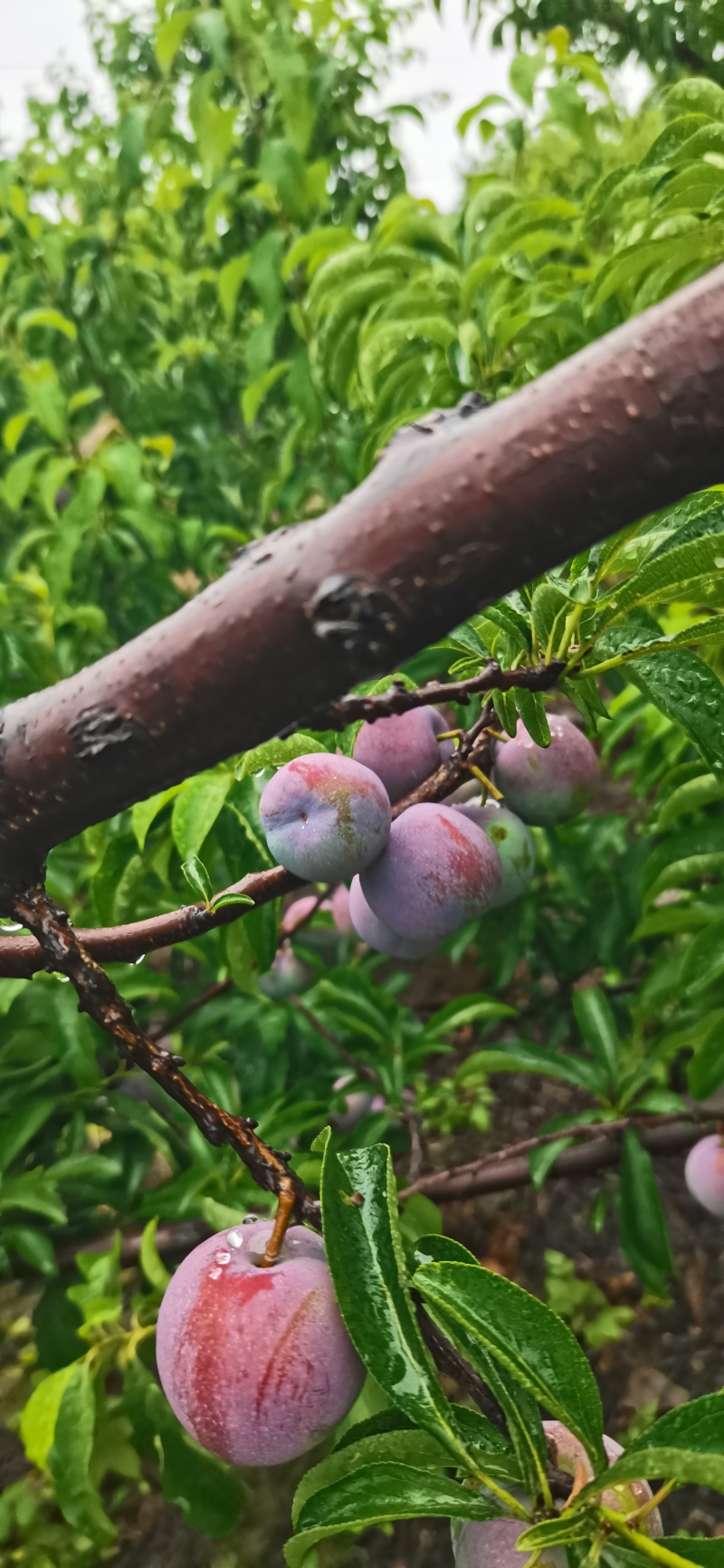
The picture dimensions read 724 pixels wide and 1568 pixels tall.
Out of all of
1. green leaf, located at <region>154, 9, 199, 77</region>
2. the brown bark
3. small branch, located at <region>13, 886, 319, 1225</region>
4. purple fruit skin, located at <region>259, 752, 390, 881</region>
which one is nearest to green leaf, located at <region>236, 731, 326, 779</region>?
purple fruit skin, located at <region>259, 752, 390, 881</region>

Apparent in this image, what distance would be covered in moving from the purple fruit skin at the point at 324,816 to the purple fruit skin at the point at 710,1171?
65cm

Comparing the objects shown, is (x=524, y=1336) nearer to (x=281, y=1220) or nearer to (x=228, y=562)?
(x=281, y=1220)

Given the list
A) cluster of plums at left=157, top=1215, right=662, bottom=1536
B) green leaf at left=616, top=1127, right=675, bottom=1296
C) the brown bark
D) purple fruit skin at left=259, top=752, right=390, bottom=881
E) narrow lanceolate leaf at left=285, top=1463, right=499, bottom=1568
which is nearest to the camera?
the brown bark

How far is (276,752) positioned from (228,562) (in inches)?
6.9

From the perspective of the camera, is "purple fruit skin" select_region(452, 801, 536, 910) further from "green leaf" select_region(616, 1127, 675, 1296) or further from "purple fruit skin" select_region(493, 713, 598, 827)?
"green leaf" select_region(616, 1127, 675, 1296)

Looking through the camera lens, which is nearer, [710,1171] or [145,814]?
[145,814]

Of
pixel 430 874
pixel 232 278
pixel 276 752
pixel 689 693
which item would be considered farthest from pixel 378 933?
pixel 232 278

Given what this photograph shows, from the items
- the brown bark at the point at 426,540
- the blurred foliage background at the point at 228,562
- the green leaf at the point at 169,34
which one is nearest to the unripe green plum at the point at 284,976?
the blurred foliage background at the point at 228,562

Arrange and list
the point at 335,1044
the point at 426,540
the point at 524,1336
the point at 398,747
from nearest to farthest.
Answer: the point at 426,540
the point at 524,1336
the point at 398,747
the point at 335,1044

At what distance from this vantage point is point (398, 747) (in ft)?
2.85

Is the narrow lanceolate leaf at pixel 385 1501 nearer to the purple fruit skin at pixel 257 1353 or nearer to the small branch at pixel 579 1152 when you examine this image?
the purple fruit skin at pixel 257 1353

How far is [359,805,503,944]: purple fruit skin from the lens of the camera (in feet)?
2.63

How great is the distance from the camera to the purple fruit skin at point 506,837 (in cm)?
93

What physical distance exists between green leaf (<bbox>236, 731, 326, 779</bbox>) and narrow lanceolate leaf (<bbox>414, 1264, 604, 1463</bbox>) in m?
0.40
